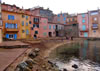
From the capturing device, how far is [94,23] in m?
52.9

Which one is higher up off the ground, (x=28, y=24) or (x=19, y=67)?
(x=28, y=24)

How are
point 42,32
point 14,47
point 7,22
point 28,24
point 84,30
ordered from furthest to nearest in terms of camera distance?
point 84,30
point 42,32
point 28,24
point 7,22
point 14,47

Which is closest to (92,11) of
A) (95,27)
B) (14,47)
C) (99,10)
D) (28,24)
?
(99,10)

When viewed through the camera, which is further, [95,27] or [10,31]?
[95,27]

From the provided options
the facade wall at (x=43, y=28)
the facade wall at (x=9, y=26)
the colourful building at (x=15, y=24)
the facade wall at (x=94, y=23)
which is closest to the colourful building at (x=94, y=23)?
the facade wall at (x=94, y=23)

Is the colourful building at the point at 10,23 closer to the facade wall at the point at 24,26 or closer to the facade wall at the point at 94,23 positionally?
the facade wall at the point at 24,26

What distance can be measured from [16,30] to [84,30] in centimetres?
3691

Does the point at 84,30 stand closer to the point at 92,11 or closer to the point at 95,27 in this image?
the point at 95,27

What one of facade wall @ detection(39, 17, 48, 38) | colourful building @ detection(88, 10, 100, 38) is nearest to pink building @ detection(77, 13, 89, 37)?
colourful building @ detection(88, 10, 100, 38)

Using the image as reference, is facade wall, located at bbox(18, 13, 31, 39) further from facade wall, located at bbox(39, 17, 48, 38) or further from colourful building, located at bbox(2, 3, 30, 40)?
facade wall, located at bbox(39, 17, 48, 38)

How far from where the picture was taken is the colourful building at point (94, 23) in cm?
5198

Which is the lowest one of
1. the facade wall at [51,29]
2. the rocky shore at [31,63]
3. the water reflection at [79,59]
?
the water reflection at [79,59]

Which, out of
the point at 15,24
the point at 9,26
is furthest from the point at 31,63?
the point at 15,24

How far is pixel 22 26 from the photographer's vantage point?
36.2 meters
